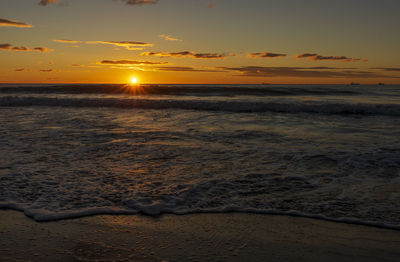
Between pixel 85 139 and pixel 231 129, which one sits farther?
pixel 231 129

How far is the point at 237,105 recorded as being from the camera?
19.5 m

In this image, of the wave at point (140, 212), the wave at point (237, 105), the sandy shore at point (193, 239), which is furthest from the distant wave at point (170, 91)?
the sandy shore at point (193, 239)

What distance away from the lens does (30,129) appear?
9.98m

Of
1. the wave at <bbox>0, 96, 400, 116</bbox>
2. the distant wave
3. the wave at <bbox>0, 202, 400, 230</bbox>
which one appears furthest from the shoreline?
the distant wave

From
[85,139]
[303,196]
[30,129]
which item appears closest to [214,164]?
[303,196]

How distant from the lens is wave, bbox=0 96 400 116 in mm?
17188

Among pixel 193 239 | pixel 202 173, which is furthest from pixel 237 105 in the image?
pixel 193 239

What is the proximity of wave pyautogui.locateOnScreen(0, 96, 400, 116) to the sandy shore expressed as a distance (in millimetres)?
14589

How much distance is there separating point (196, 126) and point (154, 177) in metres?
5.98

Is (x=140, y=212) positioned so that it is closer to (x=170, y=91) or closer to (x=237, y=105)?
(x=237, y=105)

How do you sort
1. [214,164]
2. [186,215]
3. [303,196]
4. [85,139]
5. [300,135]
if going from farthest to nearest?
[300,135] < [85,139] < [214,164] < [303,196] < [186,215]

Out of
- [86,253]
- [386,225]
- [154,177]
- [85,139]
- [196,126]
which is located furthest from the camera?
[196,126]

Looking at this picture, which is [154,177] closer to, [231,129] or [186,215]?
[186,215]

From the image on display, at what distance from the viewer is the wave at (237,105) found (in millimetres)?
17188
